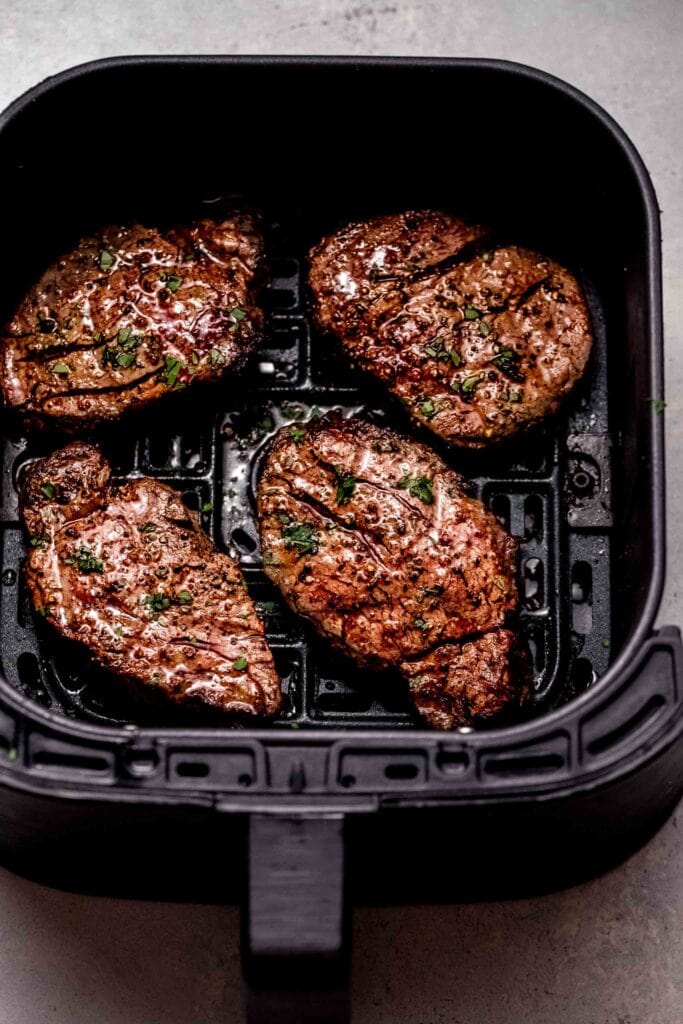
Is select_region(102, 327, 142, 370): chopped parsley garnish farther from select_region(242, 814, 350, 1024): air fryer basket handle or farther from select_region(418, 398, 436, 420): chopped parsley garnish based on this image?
select_region(242, 814, 350, 1024): air fryer basket handle

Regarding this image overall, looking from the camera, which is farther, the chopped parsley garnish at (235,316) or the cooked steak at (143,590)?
the chopped parsley garnish at (235,316)

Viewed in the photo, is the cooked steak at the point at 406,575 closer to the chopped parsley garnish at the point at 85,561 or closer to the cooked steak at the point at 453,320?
the cooked steak at the point at 453,320

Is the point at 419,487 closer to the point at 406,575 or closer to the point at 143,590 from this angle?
the point at 406,575

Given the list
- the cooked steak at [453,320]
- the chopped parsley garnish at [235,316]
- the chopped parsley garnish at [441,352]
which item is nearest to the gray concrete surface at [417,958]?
the cooked steak at [453,320]

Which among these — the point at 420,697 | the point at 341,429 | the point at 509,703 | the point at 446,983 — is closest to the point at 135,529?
the point at 341,429

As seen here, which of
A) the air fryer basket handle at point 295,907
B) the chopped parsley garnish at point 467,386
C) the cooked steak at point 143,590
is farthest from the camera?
the chopped parsley garnish at point 467,386

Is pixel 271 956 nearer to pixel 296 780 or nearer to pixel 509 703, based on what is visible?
pixel 296 780
